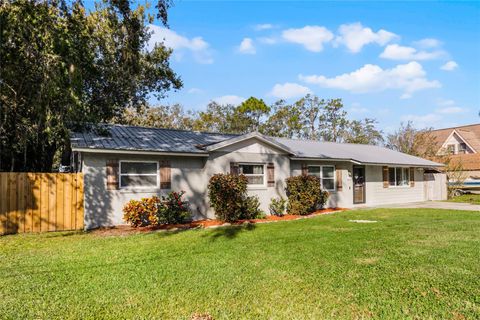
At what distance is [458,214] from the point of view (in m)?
13.3

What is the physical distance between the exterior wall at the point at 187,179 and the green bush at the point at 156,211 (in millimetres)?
427

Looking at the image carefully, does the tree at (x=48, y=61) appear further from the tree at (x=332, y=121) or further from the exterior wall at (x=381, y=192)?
the tree at (x=332, y=121)

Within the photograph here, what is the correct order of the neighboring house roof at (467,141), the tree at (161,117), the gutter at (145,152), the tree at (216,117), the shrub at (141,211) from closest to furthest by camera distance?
1. the gutter at (145,152)
2. the shrub at (141,211)
3. the tree at (161,117)
4. the neighboring house roof at (467,141)
5. the tree at (216,117)

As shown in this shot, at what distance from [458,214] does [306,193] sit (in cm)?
597

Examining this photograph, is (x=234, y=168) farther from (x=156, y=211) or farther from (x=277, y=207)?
(x=156, y=211)

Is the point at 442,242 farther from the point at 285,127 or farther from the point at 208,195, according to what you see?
the point at 285,127

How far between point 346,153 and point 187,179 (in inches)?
393

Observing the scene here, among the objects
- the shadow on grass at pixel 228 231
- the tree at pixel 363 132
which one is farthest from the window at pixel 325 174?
the tree at pixel 363 132

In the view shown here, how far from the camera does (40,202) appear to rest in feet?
34.0

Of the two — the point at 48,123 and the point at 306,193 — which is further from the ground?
the point at 48,123

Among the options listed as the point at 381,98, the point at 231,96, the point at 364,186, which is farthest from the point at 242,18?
the point at 231,96

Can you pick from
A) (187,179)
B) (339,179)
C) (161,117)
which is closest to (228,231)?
(187,179)

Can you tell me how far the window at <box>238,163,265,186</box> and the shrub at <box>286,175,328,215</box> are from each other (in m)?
1.23

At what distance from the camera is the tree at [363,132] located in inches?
1602
